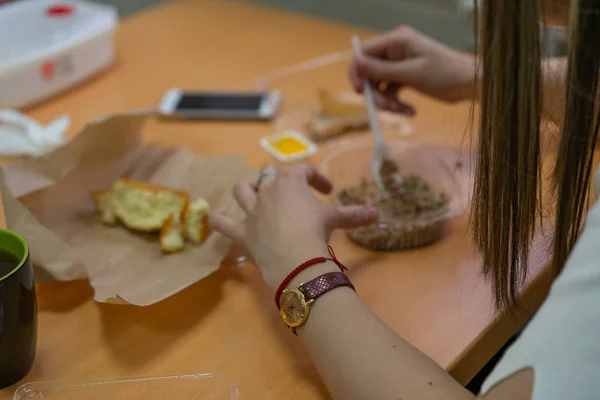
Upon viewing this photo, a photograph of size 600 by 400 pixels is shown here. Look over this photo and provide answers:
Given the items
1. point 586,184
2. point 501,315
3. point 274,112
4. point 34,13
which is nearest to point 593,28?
point 586,184

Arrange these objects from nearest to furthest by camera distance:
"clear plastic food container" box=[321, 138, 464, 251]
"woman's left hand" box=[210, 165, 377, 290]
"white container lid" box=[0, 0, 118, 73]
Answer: "woman's left hand" box=[210, 165, 377, 290]
"clear plastic food container" box=[321, 138, 464, 251]
"white container lid" box=[0, 0, 118, 73]

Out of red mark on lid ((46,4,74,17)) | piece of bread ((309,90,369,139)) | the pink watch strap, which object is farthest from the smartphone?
the pink watch strap

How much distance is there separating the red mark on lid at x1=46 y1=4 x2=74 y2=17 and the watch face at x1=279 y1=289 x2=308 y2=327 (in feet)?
2.82

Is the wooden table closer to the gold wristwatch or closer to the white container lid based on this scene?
the gold wristwatch

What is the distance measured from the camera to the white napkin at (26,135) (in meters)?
0.90

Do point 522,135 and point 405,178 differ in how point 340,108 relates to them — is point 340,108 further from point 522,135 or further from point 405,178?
point 522,135

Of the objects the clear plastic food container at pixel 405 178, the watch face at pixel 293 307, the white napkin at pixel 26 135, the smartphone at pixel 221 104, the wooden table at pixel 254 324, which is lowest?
the wooden table at pixel 254 324

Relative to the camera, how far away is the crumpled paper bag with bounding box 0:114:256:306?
643mm

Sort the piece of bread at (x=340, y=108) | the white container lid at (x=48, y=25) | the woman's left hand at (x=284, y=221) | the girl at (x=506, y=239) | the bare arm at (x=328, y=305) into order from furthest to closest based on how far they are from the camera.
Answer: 1. the white container lid at (x=48, y=25)
2. the piece of bread at (x=340, y=108)
3. the woman's left hand at (x=284, y=221)
4. the bare arm at (x=328, y=305)
5. the girl at (x=506, y=239)

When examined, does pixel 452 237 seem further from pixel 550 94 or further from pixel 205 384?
pixel 205 384

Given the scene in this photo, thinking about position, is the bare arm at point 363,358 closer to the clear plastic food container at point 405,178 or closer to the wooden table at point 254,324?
the wooden table at point 254,324

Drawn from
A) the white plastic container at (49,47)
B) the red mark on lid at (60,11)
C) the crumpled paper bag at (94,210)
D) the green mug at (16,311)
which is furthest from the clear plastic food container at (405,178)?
the red mark on lid at (60,11)

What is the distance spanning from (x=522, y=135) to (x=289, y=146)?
1.59 ft

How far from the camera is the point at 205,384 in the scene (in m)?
0.55
